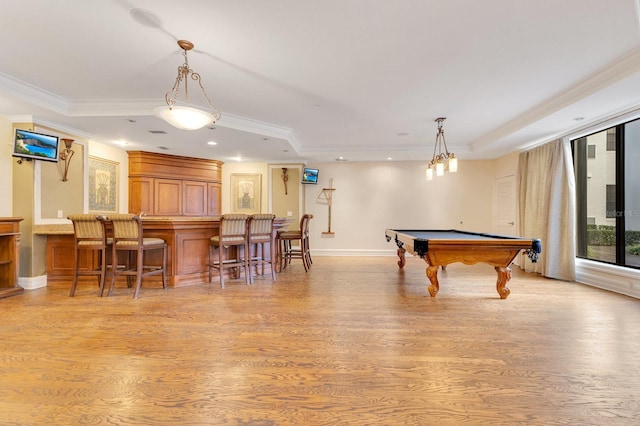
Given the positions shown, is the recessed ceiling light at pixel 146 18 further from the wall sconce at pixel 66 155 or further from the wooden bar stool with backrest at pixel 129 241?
the wall sconce at pixel 66 155

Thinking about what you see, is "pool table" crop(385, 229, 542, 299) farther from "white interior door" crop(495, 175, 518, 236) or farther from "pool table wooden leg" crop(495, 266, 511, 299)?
"white interior door" crop(495, 175, 518, 236)

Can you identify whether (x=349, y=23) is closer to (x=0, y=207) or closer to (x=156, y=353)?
(x=156, y=353)

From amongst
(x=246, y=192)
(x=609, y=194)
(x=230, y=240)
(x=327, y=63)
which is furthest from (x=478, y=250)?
(x=246, y=192)

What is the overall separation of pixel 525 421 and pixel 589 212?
185 inches

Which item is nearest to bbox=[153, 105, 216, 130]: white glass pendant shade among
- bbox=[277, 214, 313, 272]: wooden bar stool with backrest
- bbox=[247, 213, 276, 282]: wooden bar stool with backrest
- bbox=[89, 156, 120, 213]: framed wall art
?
bbox=[247, 213, 276, 282]: wooden bar stool with backrest

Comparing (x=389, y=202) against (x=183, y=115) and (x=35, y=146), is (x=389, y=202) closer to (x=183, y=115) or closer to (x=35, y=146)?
(x=183, y=115)

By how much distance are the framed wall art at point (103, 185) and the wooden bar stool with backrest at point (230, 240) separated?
8.97ft

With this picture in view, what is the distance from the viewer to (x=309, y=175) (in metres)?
7.09

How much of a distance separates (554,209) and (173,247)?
6139 mm

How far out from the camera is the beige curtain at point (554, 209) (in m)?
4.64

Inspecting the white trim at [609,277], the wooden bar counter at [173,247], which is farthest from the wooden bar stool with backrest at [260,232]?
the white trim at [609,277]

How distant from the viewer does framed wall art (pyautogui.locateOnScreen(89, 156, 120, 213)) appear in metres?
5.25

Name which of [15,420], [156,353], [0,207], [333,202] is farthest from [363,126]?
[0,207]

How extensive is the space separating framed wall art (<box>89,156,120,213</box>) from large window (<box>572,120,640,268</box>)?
8549 mm
